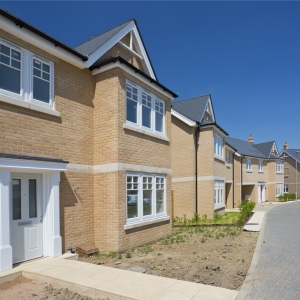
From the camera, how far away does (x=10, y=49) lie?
7.52 meters

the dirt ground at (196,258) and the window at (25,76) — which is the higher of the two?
the window at (25,76)

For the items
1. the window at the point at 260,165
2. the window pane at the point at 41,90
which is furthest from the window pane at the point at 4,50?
the window at the point at 260,165

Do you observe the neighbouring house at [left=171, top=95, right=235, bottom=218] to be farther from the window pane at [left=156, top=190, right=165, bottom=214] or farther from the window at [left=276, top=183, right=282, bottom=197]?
the window at [left=276, top=183, right=282, bottom=197]

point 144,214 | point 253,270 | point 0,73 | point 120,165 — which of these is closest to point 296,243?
point 253,270

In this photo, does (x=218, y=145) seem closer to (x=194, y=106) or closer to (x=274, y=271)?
(x=194, y=106)

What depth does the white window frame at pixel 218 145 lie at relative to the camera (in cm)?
1952

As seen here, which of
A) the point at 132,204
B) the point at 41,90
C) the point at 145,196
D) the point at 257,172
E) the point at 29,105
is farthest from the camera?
the point at 257,172

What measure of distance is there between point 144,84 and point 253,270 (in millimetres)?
7052

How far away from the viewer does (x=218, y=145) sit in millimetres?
20391

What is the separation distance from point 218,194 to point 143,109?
1124 cm

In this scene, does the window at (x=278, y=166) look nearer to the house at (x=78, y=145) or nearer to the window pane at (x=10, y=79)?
the house at (x=78, y=145)

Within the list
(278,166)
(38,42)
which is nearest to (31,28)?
(38,42)

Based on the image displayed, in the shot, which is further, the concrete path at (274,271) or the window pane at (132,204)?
the window pane at (132,204)

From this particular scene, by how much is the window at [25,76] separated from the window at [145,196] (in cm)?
375
